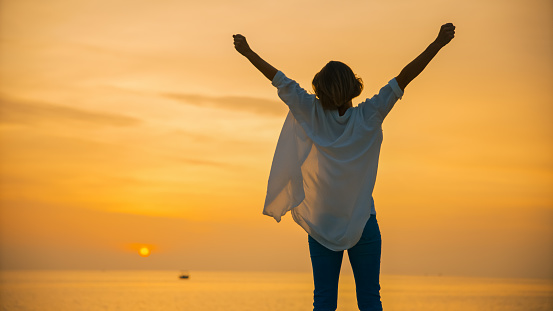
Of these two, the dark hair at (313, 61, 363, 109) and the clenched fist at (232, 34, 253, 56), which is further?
the clenched fist at (232, 34, 253, 56)

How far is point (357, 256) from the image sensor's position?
3.48 meters

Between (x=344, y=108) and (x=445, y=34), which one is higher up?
(x=445, y=34)

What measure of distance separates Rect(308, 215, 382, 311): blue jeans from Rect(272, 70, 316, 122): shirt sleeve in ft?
2.36

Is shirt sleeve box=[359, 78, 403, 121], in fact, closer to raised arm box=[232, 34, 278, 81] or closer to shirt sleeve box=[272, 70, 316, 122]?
shirt sleeve box=[272, 70, 316, 122]

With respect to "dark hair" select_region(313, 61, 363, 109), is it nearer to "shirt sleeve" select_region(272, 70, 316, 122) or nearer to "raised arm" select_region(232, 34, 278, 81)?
"shirt sleeve" select_region(272, 70, 316, 122)

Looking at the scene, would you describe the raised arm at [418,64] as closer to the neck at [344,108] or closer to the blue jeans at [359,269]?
the neck at [344,108]

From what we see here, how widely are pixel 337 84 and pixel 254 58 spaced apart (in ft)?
1.71

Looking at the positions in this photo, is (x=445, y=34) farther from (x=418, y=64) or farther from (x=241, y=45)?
(x=241, y=45)

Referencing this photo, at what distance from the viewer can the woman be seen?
137 inches

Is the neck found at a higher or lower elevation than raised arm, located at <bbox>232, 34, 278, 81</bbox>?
lower

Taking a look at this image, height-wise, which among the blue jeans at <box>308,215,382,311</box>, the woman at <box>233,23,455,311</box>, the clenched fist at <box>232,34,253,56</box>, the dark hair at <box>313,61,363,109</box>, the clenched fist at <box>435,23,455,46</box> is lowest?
the blue jeans at <box>308,215,382,311</box>

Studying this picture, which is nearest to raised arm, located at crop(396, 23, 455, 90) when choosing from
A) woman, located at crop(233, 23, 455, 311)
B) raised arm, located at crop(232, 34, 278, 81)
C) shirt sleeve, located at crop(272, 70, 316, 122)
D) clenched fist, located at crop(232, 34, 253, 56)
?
woman, located at crop(233, 23, 455, 311)

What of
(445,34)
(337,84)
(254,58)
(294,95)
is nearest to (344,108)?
(337,84)

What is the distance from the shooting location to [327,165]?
3592mm
